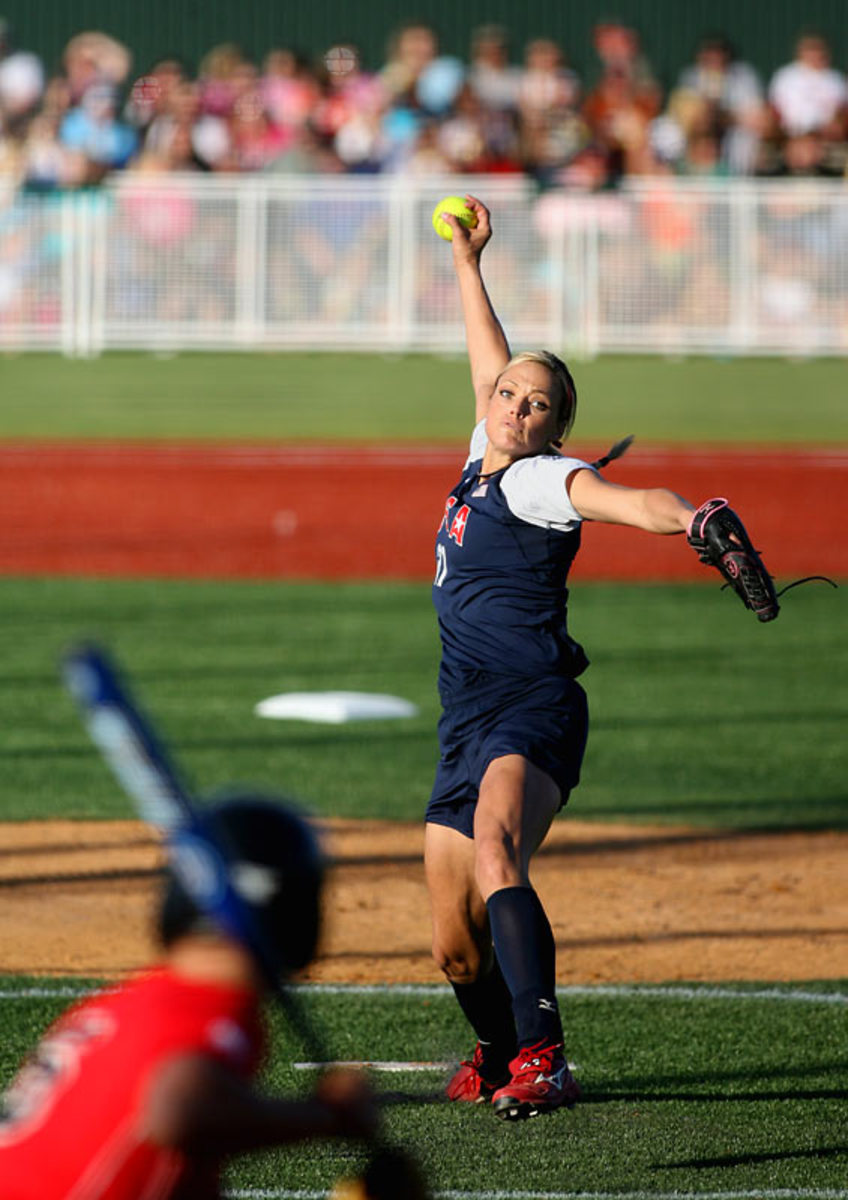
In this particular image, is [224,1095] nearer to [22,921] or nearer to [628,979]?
[628,979]

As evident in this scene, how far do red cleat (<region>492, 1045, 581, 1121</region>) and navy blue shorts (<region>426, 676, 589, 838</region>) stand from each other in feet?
2.03

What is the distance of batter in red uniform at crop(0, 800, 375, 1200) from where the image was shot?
2924 millimetres

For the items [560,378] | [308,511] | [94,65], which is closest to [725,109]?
[94,65]

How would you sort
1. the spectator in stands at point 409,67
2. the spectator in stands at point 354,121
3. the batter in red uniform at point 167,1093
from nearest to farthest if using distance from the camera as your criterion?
the batter in red uniform at point 167,1093
the spectator in stands at point 354,121
the spectator in stands at point 409,67

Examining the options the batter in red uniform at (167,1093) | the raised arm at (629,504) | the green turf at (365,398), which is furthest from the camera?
the green turf at (365,398)

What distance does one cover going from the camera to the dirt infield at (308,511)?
16.9m

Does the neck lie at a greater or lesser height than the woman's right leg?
greater

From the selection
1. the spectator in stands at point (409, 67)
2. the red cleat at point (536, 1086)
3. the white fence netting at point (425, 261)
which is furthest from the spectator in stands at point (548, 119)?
the red cleat at point (536, 1086)

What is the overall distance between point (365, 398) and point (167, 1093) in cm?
2086

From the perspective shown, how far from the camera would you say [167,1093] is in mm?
2871

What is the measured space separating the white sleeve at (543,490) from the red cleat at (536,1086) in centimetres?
133

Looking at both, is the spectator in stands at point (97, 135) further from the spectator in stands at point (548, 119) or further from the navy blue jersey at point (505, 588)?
the navy blue jersey at point (505, 588)

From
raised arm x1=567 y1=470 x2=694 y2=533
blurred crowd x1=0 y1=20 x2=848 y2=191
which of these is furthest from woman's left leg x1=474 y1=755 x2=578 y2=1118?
blurred crowd x1=0 y1=20 x2=848 y2=191

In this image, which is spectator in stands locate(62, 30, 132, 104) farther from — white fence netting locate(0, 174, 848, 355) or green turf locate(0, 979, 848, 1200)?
green turf locate(0, 979, 848, 1200)
